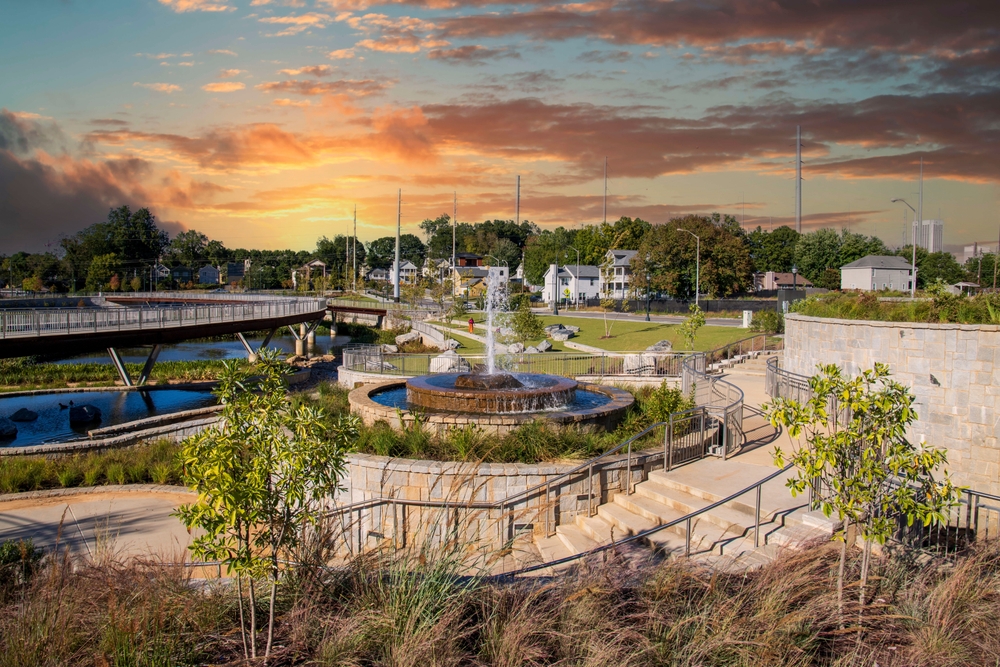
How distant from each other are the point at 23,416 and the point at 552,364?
22504 millimetres

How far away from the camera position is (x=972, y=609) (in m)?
5.84

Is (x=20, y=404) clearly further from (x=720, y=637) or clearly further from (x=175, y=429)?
(x=720, y=637)

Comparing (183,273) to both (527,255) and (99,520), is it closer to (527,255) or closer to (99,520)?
(527,255)

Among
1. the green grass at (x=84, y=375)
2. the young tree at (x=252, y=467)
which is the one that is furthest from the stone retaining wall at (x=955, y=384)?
the green grass at (x=84, y=375)

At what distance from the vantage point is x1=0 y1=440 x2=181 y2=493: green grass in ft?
48.7

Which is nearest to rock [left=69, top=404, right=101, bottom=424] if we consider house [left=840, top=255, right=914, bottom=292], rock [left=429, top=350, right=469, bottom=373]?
rock [left=429, top=350, right=469, bottom=373]

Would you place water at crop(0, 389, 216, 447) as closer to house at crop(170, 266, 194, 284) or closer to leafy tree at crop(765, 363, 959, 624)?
leafy tree at crop(765, 363, 959, 624)

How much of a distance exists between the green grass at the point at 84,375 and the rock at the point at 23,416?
7.87 meters

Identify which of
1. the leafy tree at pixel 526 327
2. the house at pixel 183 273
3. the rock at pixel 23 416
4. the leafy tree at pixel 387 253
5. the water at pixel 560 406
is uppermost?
the leafy tree at pixel 387 253

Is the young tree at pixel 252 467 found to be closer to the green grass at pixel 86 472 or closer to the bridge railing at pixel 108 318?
the green grass at pixel 86 472

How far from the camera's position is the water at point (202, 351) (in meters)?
54.2

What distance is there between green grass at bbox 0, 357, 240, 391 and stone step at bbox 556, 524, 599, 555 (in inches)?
1195

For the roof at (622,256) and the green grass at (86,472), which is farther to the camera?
the roof at (622,256)

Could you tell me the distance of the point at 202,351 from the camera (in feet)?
197
